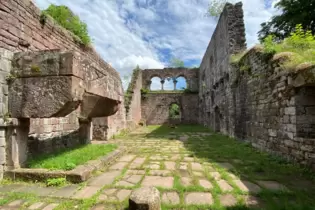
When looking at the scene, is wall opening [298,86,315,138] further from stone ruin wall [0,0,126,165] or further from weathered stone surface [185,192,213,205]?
stone ruin wall [0,0,126,165]

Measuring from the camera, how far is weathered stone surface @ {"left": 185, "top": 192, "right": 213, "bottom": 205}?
2.35 m

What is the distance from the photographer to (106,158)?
414 cm

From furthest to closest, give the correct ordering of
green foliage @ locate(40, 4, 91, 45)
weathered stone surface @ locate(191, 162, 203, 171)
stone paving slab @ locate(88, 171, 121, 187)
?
1. green foliage @ locate(40, 4, 91, 45)
2. weathered stone surface @ locate(191, 162, 203, 171)
3. stone paving slab @ locate(88, 171, 121, 187)

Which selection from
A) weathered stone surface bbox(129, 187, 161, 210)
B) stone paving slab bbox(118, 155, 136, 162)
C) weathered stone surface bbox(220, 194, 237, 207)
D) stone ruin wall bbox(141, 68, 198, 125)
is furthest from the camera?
stone ruin wall bbox(141, 68, 198, 125)

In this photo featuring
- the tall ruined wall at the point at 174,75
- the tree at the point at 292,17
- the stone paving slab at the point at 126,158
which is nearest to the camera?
the stone paving slab at the point at 126,158

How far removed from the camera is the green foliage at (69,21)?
5839 mm

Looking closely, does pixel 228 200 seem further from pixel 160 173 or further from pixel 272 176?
pixel 272 176

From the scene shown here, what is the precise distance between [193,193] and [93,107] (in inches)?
124

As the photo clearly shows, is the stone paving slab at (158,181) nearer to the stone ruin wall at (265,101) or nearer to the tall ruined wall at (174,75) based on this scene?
the stone ruin wall at (265,101)

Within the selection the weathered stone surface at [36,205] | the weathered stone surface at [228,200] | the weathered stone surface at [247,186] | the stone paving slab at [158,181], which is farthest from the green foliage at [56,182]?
the weathered stone surface at [247,186]

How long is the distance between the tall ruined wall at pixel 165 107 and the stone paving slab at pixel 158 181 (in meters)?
16.0

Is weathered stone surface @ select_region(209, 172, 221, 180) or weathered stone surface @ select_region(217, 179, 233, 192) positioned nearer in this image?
weathered stone surface @ select_region(217, 179, 233, 192)

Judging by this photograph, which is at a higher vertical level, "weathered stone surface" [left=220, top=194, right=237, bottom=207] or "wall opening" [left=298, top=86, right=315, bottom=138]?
"wall opening" [left=298, top=86, right=315, bottom=138]

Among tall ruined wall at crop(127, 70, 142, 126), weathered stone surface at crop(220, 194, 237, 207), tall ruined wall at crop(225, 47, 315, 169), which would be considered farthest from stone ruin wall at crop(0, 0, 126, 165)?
tall ruined wall at crop(127, 70, 142, 126)
